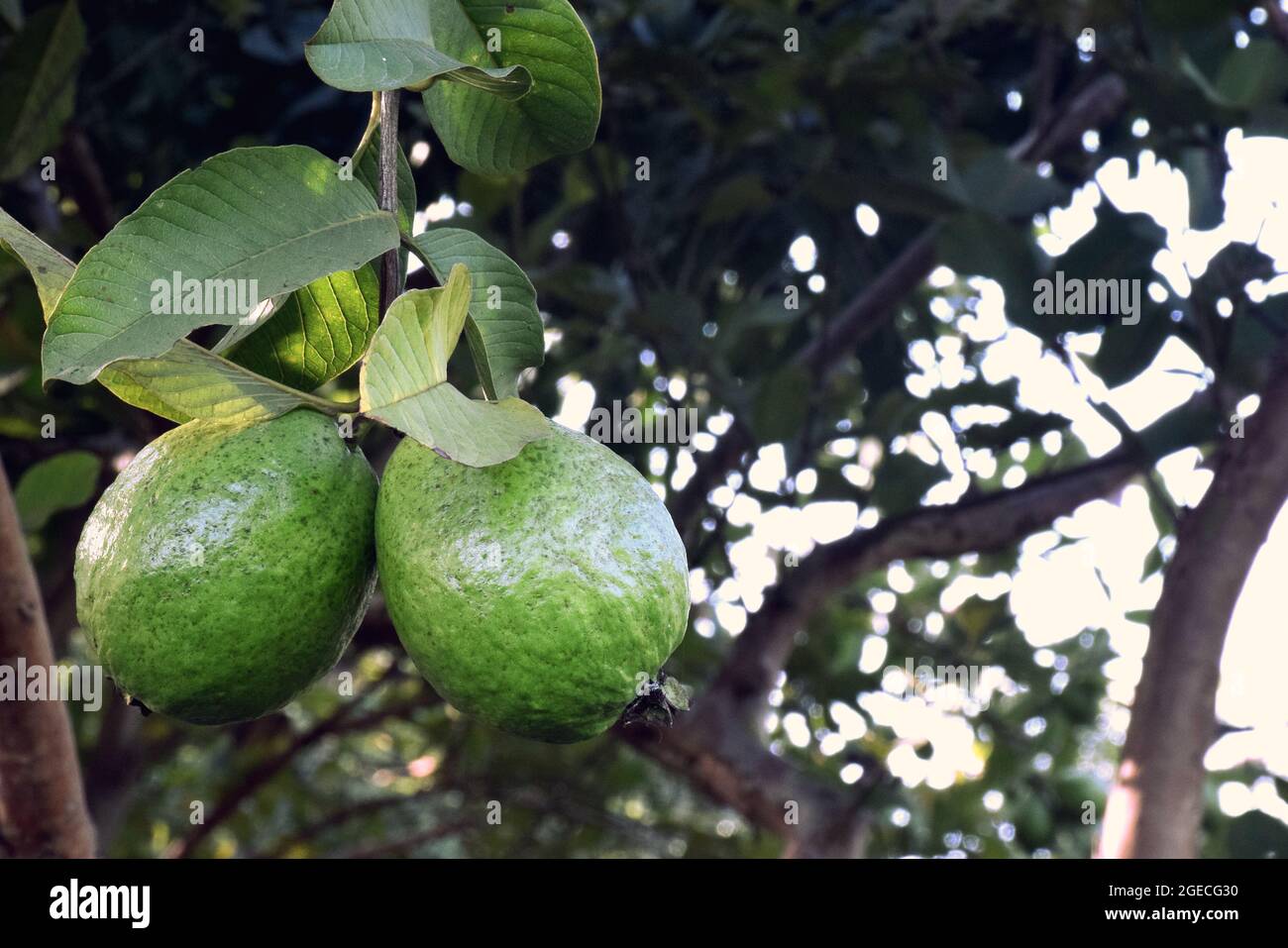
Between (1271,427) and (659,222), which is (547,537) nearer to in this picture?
(1271,427)

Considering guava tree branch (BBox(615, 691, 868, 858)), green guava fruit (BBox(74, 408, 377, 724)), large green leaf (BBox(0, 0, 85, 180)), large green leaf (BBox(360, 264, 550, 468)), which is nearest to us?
large green leaf (BBox(360, 264, 550, 468))

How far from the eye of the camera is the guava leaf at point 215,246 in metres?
0.69

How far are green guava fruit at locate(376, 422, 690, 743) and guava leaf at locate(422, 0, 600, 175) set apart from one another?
0.27 metres

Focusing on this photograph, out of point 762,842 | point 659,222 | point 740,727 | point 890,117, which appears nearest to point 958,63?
point 890,117

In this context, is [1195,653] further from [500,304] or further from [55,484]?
[55,484]

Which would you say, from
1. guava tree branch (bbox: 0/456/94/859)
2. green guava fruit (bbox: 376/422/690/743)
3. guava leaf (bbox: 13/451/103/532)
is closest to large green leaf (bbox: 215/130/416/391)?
green guava fruit (bbox: 376/422/690/743)

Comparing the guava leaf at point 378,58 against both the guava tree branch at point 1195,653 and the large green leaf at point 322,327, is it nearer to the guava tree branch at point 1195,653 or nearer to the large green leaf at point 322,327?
the large green leaf at point 322,327

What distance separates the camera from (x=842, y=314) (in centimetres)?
267

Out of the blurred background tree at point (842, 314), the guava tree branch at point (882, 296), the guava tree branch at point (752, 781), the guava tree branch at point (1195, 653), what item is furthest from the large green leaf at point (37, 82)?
the guava tree branch at point (1195, 653)

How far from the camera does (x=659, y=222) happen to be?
260 centimetres

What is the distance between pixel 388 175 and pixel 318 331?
0.57 ft

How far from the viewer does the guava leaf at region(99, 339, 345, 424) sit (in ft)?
2.61

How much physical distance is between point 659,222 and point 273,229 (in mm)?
1911

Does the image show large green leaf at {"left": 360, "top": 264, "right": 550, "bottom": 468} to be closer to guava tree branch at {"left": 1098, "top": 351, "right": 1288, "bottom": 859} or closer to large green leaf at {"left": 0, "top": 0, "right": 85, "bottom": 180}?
large green leaf at {"left": 0, "top": 0, "right": 85, "bottom": 180}
